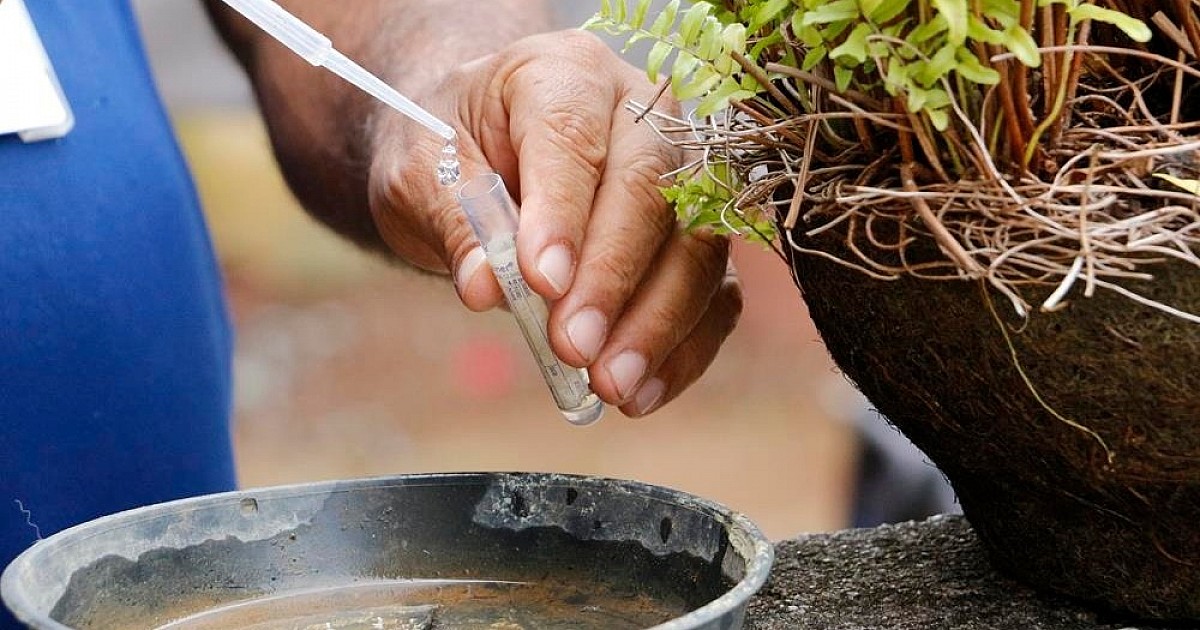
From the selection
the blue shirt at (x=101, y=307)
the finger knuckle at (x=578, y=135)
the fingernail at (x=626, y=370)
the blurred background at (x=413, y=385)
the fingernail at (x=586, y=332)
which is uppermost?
the finger knuckle at (x=578, y=135)

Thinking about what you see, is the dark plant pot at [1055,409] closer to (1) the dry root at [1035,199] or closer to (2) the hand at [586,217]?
(1) the dry root at [1035,199]

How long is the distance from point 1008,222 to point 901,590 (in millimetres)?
226

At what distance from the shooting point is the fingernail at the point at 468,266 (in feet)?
2.12

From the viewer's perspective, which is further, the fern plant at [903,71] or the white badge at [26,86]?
the white badge at [26,86]

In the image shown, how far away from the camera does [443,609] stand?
48cm

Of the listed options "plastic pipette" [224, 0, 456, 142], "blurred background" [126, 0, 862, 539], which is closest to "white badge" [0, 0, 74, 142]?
"plastic pipette" [224, 0, 456, 142]

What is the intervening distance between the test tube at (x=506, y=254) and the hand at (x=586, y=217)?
0.05 ft

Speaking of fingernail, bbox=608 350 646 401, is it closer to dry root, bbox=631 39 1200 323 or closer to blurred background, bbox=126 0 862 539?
dry root, bbox=631 39 1200 323

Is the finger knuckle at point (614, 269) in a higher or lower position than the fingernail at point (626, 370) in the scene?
higher

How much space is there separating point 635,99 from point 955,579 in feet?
1.04

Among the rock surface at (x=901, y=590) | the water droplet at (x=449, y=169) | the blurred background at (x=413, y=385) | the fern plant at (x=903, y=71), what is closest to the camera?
the fern plant at (x=903, y=71)

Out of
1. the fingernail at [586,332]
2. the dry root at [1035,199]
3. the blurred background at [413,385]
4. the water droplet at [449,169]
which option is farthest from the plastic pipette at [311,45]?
the blurred background at [413,385]

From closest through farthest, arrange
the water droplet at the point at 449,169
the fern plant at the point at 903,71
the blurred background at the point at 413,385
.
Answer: the fern plant at the point at 903,71 → the water droplet at the point at 449,169 → the blurred background at the point at 413,385

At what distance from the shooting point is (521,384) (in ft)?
11.3
